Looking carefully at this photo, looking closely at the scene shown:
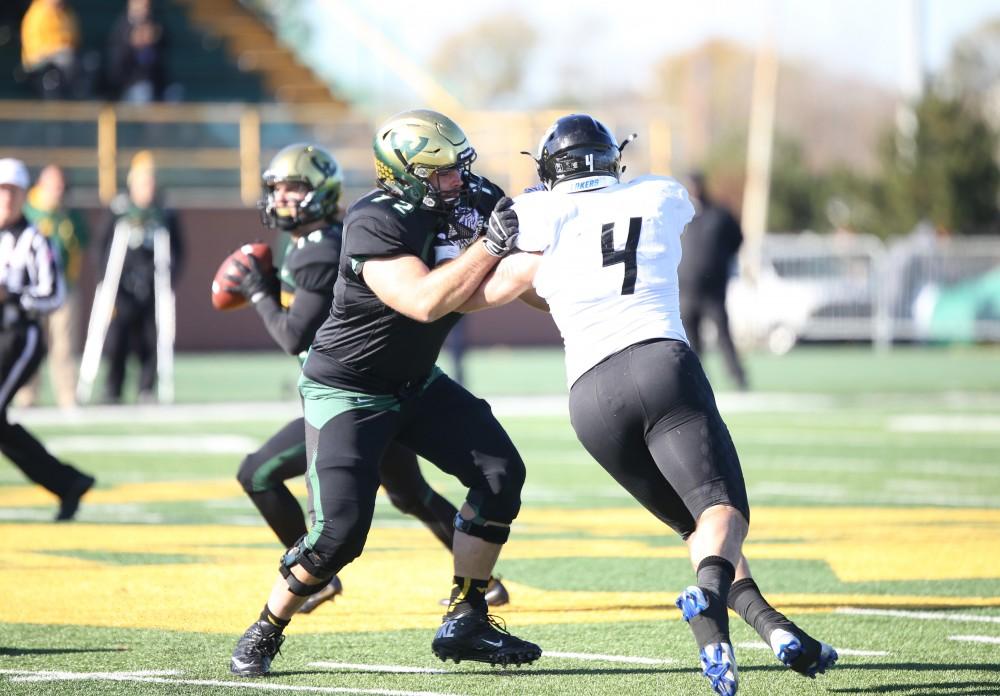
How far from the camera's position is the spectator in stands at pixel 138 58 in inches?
903

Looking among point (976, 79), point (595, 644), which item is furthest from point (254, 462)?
point (976, 79)

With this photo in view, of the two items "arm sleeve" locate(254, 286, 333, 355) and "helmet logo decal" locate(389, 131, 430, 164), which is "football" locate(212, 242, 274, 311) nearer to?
"arm sleeve" locate(254, 286, 333, 355)

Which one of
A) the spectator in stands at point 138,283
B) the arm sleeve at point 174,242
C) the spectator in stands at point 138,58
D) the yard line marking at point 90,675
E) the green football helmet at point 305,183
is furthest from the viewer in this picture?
the spectator in stands at point 138,58

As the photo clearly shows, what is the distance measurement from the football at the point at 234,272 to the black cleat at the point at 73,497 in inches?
96.2

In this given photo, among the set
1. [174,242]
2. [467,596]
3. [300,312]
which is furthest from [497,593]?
[174,242]

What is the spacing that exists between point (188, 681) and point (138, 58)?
19937 mm

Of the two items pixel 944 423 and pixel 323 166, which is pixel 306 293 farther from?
pixel 944 423

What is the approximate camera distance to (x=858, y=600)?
20.8 feet

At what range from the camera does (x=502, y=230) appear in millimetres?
4699

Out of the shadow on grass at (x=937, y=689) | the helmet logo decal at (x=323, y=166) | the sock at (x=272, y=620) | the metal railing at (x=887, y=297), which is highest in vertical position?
the helmet logo decal at (x=323, y=166)

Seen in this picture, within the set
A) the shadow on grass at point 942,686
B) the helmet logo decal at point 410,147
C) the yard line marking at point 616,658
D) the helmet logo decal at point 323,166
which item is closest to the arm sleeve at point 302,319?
the helmet logo decal at point 323,166

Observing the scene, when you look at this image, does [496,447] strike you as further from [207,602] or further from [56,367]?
[56,367]

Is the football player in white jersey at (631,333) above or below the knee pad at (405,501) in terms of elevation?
above

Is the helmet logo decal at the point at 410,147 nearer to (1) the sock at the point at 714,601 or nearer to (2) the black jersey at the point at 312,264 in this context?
(2) the black jersey at the point at 312,264
